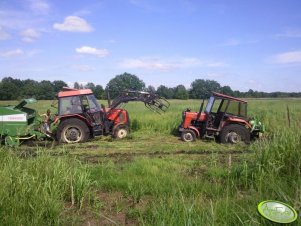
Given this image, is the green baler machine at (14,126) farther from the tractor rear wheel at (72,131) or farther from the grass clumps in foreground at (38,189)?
the grass clumps in foreground at (38,189)

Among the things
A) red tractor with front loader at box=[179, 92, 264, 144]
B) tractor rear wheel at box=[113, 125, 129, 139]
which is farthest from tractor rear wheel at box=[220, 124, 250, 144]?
tractor rear wheel at box=[113, 125, 129, 139]

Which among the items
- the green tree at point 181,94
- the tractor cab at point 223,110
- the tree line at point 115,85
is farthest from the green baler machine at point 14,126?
the green tree at point 181,94

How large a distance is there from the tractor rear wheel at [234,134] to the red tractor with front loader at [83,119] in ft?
12.2

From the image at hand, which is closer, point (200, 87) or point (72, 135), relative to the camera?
point (72, 135)

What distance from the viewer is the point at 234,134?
12.9 m

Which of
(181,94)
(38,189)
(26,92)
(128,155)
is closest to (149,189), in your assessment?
(38,189)

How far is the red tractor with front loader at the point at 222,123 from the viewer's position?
1294 centimetres

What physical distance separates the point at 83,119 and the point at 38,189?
858 cm

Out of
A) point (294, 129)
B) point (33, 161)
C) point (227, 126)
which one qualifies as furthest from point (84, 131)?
point (294, 129)

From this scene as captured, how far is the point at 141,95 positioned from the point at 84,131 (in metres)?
2.74

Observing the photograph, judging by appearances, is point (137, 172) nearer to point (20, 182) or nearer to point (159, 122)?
point (20, 182)

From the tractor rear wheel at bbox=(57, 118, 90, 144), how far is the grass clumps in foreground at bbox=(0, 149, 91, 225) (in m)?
6.68

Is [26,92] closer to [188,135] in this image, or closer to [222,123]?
[188,135]

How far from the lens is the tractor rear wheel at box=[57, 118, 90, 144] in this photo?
13.0m
